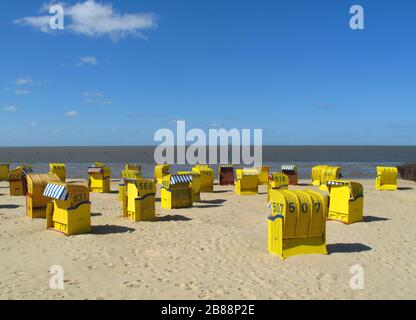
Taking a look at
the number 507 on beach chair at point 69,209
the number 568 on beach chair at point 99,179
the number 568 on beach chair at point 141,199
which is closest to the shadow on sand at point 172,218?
the number 568 on beach chair at point 141,199

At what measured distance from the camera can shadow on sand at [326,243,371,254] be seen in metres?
10.4

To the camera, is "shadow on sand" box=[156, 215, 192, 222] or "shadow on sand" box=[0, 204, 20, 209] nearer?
"shadow on sand" box=[156, 215, 192, 222]

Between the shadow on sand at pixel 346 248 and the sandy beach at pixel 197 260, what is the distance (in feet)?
0.08

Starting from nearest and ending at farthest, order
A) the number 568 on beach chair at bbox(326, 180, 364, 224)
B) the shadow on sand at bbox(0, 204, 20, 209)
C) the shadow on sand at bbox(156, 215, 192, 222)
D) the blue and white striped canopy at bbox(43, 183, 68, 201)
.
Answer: the blue and white striped canopy at bbox(43, 183, 68, 201)
the number 568 on beach chair at bbox(326, 180, 364, 224)
the shadow on sand at bbox(156, 215, 192, 222)
the shadow on sand at bbox(0, 204, 20, 209)

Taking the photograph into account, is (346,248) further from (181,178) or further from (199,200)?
(199,200)

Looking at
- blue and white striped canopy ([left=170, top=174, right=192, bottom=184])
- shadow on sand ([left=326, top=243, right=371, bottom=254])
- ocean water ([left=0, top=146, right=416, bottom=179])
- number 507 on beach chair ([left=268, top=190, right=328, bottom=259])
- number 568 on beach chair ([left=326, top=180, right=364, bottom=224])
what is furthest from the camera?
ocean water ([left=0, top=146, right=416, bottom=179])

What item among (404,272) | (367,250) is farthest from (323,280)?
(367,250)

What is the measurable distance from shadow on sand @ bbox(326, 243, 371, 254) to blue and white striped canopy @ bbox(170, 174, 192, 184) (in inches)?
294

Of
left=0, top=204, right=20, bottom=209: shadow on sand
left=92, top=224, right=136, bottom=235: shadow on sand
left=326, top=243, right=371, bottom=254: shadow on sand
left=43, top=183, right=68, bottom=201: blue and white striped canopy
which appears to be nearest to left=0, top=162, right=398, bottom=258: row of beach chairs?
left=43, top=183, right=68, bottom=201: blue and white striped canopy

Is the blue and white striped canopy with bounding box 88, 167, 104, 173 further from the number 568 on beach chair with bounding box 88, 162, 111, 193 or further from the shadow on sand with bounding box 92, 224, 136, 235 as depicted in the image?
the shadow on sand with bounding box 92, 224, 136, 235

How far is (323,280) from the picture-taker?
8.11 m

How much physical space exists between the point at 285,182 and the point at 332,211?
4853 millimetres
